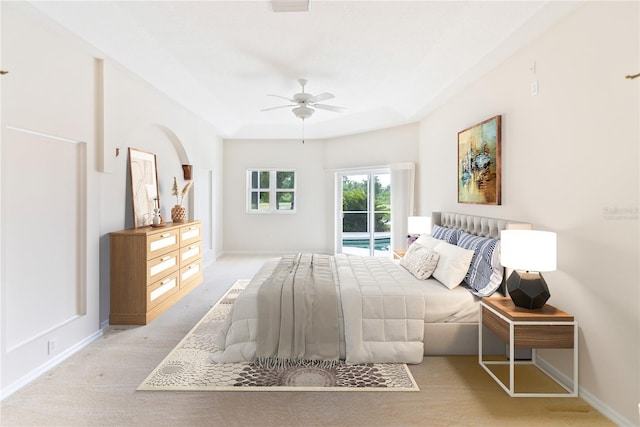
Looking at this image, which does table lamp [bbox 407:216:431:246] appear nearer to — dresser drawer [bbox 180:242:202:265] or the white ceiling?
the white ceiling

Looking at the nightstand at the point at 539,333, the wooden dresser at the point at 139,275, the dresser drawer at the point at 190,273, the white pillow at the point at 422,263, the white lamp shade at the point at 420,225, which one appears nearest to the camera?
the nightstand at the point at 539,333

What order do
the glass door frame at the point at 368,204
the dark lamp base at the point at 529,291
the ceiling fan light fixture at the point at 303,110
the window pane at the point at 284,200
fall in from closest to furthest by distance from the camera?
the dark lamp base at the point at 529,291 < the ceiling fan light fixture at the point at 303,110 < the glass door frame at the point at 368,204 < the window pane at the point at 284,200

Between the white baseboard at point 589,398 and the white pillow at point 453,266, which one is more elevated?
the white pillow at point 453,266

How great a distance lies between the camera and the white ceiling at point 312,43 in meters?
2.91

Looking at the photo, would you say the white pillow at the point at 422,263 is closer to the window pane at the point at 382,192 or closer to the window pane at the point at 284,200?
the window pane at the point at 382,192

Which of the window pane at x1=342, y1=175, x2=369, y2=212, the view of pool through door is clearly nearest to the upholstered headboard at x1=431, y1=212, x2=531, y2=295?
the view of pool through door

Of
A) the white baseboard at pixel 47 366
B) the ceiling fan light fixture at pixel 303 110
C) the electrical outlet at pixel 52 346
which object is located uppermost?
the ceiling fan light fixture at pixel 303 110

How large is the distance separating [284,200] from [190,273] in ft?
11.6

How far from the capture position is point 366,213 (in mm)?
7223

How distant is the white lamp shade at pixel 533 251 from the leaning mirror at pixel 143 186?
383cm

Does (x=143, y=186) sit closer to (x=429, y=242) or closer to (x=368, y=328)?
(x=368, y=328)

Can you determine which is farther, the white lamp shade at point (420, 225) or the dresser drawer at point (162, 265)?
the white lamp shade at point (420, 225)

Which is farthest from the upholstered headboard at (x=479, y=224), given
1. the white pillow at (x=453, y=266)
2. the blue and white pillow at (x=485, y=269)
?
the white pillow at (x=453, y=266)

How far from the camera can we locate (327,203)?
7844 mm
